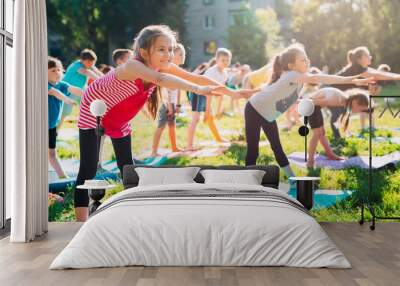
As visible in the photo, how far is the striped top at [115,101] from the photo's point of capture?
802cm

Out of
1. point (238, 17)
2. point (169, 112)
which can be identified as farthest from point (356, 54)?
point (169, 112)

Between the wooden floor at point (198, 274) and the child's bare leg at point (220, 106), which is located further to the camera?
the child's bare leg at point (220, 106)

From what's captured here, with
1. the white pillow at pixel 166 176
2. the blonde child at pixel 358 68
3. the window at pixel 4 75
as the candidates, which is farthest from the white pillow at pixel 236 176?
the window at pixel 4 75

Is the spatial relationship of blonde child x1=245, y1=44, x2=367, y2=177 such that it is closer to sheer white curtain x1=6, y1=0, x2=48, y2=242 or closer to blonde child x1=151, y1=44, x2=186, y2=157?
blonde child x1=151, y1=44, x2=186, y2=157

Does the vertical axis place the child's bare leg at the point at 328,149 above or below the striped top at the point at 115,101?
below

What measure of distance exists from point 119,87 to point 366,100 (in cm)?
328

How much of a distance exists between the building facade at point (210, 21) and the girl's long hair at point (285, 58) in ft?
2.15

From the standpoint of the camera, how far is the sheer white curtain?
6273 mm

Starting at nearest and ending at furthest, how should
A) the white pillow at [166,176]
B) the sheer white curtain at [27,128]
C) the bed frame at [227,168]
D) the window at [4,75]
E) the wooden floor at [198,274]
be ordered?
the wooden floor at [198,274]
the sheer white curtain at [27,128]
the window at [4,75]
the white pillow at [166,176]
the bed frame at [227,168]

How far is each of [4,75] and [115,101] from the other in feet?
5.02

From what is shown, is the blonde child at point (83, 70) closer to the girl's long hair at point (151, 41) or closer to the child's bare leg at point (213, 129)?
the girl's long hair at point (151, 41)

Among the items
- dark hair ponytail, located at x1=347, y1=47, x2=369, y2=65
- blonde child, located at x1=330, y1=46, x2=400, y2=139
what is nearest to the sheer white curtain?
blonde child, located at x1=330, y1=46, x2=400, y2=139

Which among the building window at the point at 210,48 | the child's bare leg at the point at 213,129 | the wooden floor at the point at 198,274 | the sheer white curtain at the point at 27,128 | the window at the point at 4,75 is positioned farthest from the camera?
the building window at the point at 210,48

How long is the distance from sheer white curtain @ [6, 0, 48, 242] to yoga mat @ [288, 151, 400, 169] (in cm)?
328
